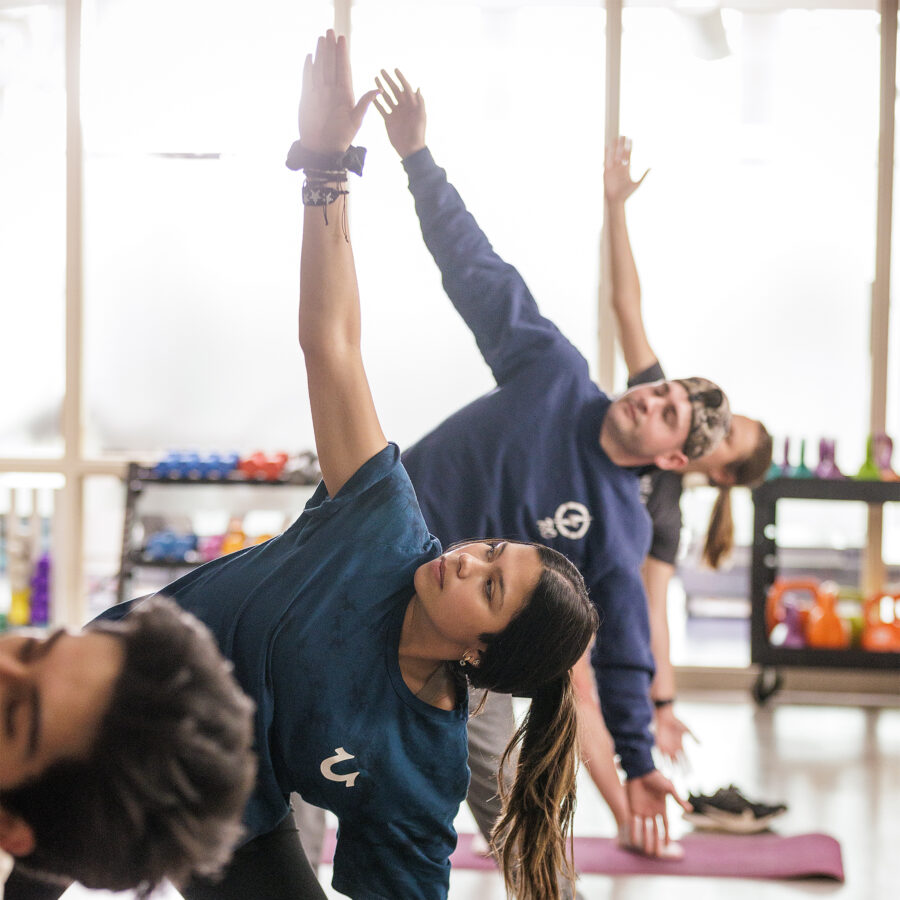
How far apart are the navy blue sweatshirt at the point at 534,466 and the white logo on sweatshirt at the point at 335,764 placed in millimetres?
891

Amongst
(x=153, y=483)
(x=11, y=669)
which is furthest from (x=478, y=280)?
(x=153, y=483)

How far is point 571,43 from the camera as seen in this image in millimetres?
5246

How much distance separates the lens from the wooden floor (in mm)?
3045

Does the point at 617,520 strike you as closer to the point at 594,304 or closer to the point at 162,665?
the point at 162,665

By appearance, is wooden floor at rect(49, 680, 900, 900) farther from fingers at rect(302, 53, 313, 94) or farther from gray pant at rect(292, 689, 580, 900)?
fingers at rect(302, 53, 313, 94)

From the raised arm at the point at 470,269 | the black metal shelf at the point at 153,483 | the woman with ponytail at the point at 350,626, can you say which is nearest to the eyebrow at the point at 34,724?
the woman with ponytail at the point at 350,626

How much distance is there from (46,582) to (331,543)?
421cm

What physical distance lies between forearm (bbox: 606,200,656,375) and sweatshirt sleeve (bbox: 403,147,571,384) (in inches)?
21.2

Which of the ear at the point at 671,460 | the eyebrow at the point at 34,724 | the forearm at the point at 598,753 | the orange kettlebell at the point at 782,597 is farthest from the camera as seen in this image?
the orange kettlebell at the point at 782,597

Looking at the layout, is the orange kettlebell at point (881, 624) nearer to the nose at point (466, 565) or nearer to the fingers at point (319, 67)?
the nose at point (466, 565)

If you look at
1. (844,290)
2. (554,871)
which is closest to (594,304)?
(844,290)

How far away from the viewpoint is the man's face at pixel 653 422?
248cm

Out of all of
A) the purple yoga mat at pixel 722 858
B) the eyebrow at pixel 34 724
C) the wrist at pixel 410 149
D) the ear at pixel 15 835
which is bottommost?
the purple yoga mat at pixel 722 858

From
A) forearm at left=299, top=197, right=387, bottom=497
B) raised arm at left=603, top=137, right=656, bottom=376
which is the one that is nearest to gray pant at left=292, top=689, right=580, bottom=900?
forearm at left=299, top=197, right=387, bottom=497
